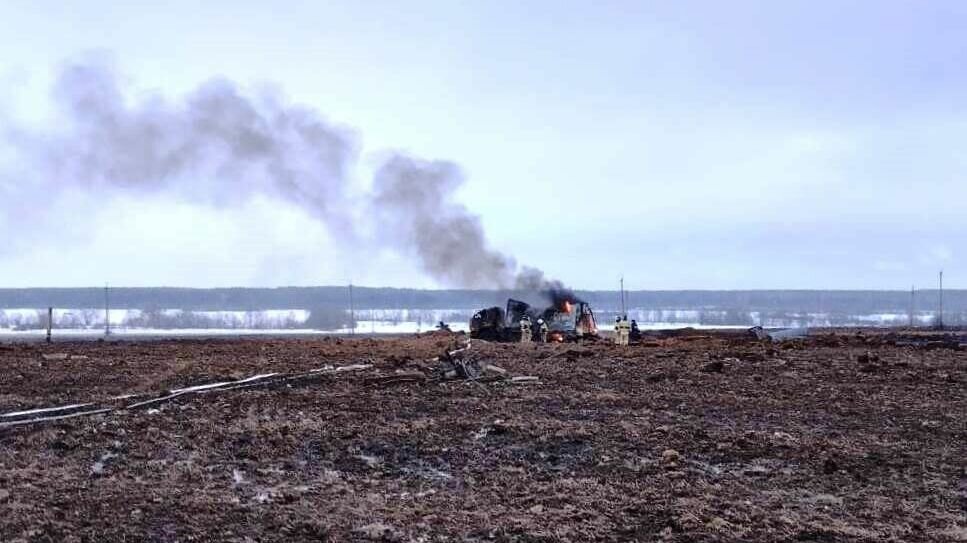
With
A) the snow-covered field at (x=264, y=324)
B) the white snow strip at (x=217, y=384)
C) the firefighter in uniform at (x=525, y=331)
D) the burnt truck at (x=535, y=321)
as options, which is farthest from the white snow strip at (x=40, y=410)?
the snow-covered field at (x=264, y=324)

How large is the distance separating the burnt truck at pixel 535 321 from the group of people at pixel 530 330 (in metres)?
0.07

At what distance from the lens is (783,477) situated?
1090 cm

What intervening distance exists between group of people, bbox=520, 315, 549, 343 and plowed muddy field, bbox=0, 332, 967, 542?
14956 millimetres

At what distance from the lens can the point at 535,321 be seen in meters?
37.5

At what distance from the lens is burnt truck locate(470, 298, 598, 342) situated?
3662cm

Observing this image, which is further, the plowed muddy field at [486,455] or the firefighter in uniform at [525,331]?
the firefighter in uniform at [525,331]

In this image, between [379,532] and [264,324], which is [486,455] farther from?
[264,324]

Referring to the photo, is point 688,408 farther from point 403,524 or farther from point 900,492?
point 403,524

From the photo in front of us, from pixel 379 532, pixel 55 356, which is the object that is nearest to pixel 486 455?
pixel 379 532

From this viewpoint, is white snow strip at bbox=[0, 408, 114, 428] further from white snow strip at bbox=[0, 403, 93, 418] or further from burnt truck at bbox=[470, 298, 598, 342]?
burnt truck at bbox=[470, 298, 598, 342]

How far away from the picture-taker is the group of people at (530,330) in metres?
34.8

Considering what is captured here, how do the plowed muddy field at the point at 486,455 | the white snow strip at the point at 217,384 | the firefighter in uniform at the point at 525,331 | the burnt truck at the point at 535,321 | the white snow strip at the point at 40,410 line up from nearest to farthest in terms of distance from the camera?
the plowed muddy field at the point at 486,455 → the white snow strip at the point at 40,410 → the white snow strip at the point at 217,384 → the firefighter in uniform at the point at 525,331 → the burnt truck at the point at 535,321

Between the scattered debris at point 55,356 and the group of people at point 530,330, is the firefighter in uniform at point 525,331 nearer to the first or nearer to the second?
the group of people at point 530,330

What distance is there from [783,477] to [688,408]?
407 centimetres
